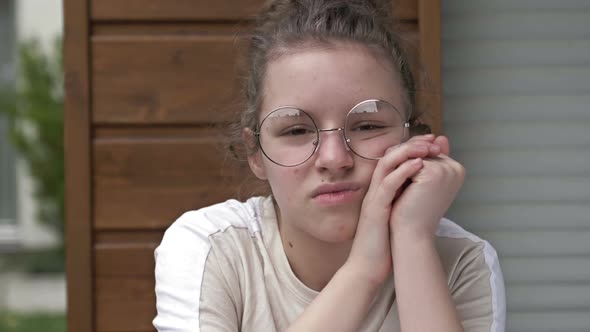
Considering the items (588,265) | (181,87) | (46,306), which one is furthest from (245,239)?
(46,306)

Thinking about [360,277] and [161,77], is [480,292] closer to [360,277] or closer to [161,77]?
[360,277]

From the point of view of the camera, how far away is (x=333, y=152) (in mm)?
1635

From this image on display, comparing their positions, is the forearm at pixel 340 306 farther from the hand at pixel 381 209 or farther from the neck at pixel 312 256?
the neck at pixel 312 256

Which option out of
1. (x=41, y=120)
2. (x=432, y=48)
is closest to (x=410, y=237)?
(x=432, y=48)

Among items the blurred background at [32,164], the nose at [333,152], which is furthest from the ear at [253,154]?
the blurred background at [32,164]

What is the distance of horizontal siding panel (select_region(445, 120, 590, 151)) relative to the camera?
2.76 meters

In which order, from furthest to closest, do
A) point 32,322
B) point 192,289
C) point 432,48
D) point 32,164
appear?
1. point 32,164
2. point 32,322
3. point 432,48
4. point 192,289

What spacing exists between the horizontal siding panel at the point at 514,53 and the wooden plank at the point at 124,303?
4.22 ft

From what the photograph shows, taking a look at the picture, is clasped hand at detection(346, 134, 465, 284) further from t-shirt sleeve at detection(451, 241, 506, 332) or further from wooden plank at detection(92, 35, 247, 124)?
wooden plank at detection(92, 35, 247, 124)

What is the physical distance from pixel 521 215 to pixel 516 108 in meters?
0.37

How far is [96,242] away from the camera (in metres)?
2.74

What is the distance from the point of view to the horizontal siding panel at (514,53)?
2.77 m

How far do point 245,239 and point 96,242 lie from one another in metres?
1.01

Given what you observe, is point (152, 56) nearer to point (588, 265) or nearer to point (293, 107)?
point (293, 107)
